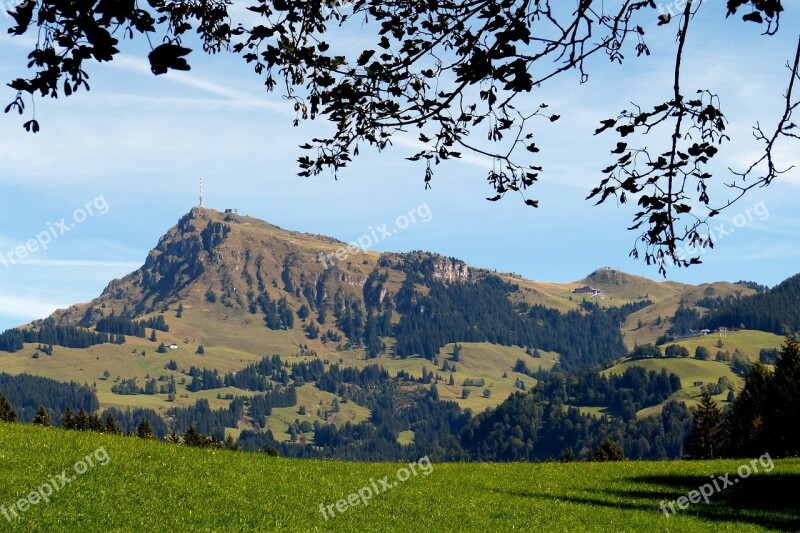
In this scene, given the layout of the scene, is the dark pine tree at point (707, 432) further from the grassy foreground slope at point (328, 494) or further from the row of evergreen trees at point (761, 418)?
the grassy foreground slope at point (328, 494)

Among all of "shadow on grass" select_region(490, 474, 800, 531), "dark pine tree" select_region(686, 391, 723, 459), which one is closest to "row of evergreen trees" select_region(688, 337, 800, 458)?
"dark pine tree" select_region(686, 391, 723, 459)

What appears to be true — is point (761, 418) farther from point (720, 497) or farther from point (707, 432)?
point (720, 497)

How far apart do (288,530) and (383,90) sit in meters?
14.7

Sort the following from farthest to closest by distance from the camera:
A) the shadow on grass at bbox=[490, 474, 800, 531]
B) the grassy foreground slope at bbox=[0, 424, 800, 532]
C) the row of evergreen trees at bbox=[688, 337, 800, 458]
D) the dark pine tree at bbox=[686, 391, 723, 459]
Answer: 1. the dark pine tree at bbox=[686, 391, 723, 459]
2. the row of evergreen trees at bbox=[688, 337, 800, 458]
3. the shadow on grass at bbox=[490, 474, 800, 531]
4. the grassy foreground slope at bbox=[0, 424, 800, 532]

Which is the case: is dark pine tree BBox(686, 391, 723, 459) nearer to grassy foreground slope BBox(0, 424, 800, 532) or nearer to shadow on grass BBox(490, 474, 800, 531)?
grassy foreground slope BBox(0, 424, 800, 532)

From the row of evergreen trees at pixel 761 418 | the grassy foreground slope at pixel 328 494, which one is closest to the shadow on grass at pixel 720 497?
the grassy foreground slope at pixel 328 494

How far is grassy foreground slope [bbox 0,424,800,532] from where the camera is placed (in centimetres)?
2406

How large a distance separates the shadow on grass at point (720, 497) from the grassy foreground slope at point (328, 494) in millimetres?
52

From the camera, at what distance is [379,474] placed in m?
32.7

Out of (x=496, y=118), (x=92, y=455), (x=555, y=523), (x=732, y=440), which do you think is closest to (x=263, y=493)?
(x=92, y=455)

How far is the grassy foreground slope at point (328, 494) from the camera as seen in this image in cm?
2406

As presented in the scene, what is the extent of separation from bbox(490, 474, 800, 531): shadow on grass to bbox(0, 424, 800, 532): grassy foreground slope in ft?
0.17

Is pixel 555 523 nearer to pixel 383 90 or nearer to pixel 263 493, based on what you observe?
pixel 263 493

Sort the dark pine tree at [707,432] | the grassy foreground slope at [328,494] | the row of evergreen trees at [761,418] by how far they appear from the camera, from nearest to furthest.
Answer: the grassy foreground slope at [328,494], the row of evergreen trees at [761,418], the dark pine tree at [707,432]
